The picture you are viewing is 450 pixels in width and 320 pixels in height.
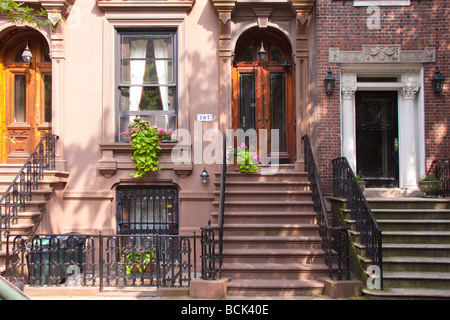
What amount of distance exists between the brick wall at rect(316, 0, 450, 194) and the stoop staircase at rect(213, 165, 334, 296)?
1.46m

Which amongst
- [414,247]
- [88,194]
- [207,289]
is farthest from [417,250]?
[88,194]

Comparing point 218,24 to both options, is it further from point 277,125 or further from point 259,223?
point 259,223

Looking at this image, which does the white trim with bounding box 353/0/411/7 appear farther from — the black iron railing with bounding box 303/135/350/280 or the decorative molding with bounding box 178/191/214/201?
the decorative molding with bounding box 178/191/214/201

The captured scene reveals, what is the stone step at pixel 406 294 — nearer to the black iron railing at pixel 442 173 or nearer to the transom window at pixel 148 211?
the black iron railing at pixel 442 173

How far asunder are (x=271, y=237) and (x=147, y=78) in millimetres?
4943

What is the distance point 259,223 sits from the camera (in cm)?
849

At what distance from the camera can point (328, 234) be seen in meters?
7.46

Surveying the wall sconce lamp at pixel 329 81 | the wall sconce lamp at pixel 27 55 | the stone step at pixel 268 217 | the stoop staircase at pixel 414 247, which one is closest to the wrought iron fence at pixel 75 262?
the stone step at pixel 268 217

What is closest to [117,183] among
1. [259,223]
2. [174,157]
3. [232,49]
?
[174,157]

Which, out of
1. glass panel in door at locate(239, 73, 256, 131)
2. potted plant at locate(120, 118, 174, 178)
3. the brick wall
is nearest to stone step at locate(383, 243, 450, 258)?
the brick wall

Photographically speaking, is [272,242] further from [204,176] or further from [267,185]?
[204,176]

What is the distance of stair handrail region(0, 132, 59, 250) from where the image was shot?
834cm

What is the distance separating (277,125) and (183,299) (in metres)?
5.31

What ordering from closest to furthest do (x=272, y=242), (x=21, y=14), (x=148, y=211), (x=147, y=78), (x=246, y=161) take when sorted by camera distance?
(x=272, y=242) → (x=21, y=14) → (x=246, y=161) → (x=148, y=211) → (x=147, y=78)
